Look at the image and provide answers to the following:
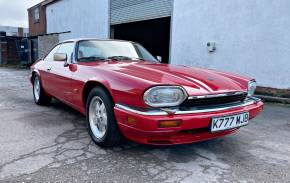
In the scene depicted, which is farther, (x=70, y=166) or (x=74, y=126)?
(x=74, y=126)

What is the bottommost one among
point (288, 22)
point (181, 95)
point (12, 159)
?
point (12, 159)

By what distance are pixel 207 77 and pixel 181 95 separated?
0.65 m

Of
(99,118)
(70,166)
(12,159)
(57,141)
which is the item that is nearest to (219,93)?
(99,118)

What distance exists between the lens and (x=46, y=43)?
699 inches

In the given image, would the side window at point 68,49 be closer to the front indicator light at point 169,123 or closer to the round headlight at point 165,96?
the round headlight at point 165,96

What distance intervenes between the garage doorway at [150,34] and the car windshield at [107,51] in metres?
8.99

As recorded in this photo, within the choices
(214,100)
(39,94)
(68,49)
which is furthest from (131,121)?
(39,94)

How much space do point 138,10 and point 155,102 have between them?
29.0 ft

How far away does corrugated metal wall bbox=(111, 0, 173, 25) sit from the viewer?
30.8 ft

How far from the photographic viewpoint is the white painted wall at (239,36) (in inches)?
245

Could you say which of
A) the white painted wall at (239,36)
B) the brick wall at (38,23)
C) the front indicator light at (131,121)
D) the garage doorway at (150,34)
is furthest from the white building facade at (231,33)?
the brick wall at (38,23)

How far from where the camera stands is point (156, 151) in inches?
114

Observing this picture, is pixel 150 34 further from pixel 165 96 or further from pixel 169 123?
pixel 169 123

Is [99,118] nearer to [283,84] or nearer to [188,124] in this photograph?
[188,124]
